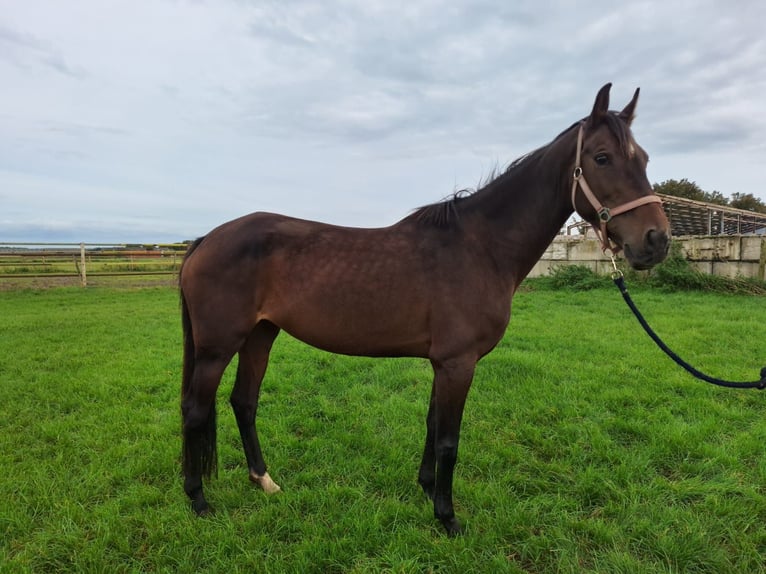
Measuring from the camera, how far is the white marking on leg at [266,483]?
9.62 feet

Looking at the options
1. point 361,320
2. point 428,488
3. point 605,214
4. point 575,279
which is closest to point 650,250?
point 605,214

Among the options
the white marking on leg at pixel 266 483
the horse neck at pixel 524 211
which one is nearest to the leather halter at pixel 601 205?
the horse neck at pixel 524 211

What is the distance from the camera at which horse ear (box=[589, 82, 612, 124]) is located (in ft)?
7.28

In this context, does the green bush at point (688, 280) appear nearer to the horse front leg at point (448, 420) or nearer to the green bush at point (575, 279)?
the green bush at point (575, 279)

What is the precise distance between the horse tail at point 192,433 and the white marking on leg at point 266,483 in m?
0.29

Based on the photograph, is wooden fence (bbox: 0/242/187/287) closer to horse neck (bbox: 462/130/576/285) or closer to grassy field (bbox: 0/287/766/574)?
grassy field (bbox: 0/287/766/574)

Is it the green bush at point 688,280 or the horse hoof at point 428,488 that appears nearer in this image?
the horse hoof at point 428,488

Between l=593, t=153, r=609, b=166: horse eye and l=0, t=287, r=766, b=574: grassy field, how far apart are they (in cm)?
212

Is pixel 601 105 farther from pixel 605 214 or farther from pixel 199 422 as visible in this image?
pixel 199 422

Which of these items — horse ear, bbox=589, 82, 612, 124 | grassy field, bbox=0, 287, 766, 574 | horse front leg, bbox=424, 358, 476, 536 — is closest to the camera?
horse ear, bbox=589, 82, 612, 124

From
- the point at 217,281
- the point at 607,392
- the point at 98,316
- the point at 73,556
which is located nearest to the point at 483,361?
the point at 607,392

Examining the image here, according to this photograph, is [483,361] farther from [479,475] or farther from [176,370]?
[176,370]

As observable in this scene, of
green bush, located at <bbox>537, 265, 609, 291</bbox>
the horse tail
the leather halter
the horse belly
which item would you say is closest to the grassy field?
the horse tail

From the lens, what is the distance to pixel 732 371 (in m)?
4.86
